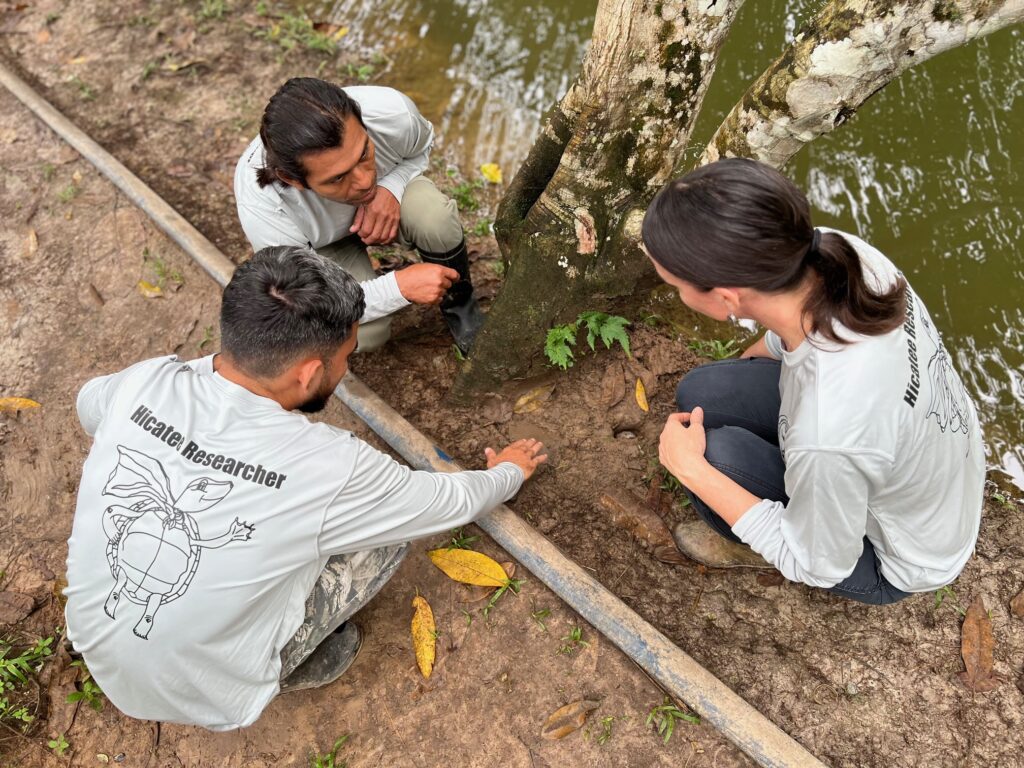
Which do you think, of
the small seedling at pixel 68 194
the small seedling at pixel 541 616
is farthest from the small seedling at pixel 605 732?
the small seedling at pixel 68 194

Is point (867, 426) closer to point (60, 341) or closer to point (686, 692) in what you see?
point (686, 692)

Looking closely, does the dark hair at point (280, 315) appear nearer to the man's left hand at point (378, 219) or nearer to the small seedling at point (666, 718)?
the man's left hand at point (378, 219)

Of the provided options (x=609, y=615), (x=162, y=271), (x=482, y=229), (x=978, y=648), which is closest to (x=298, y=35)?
(x=162, y=271)

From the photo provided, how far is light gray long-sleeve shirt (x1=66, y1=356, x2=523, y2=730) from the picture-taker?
1.94 metres

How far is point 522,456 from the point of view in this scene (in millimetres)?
2957

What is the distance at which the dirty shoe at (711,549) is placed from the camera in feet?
8.89

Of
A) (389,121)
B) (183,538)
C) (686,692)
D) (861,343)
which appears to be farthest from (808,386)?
(389,121)

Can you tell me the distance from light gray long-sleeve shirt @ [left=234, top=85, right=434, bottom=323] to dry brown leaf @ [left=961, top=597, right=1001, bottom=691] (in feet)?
8.36

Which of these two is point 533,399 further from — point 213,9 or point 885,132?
point 213,9

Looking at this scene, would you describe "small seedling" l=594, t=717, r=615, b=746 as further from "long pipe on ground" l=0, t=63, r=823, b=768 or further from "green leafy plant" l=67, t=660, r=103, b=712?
"green leafy plant" l=67, t=660, r=103, b=712

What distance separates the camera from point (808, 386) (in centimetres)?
185

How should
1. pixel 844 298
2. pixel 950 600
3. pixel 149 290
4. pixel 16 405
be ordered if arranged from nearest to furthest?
pixel 844 298
pixel 950 600
pixel 16 405
pixel 149 290

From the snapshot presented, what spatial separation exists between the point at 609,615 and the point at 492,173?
9.92ft

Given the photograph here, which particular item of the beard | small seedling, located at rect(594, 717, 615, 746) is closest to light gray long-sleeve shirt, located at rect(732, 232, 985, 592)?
small seedling, located at rect(594, 717, 615, 746)
